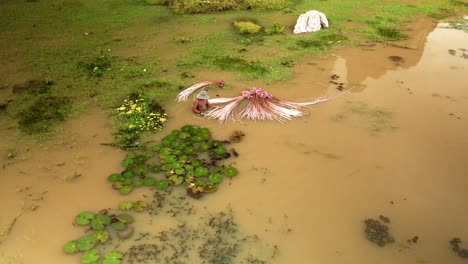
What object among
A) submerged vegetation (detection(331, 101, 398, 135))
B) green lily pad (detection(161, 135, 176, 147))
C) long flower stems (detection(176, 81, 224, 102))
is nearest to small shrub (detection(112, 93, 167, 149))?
green lily pad (detection(161, 135, 176, 147))

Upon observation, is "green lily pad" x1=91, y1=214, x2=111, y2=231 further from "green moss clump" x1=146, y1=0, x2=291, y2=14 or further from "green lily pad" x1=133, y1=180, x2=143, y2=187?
"green moss clump" x1=146, y1=0, x2=291, y2=14

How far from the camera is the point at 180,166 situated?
470cm

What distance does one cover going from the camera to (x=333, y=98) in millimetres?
6293

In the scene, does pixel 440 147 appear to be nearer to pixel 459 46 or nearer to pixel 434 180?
pixel 434 180

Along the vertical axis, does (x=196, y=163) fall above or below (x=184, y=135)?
below

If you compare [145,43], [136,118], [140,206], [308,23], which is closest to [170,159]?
[140,206]

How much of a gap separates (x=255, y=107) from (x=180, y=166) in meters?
1.67

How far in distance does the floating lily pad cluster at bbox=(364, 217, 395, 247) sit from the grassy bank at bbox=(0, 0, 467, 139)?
10.9 feet

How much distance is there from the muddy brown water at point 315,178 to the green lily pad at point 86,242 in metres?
0.12

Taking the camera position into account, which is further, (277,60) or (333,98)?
(277,60)

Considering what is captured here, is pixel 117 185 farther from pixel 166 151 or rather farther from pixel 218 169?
pixel 218 169

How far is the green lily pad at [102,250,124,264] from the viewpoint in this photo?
3.59 metres

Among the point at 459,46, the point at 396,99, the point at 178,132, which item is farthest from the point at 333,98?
the point at 459,46

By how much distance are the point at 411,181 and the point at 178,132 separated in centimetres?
308
